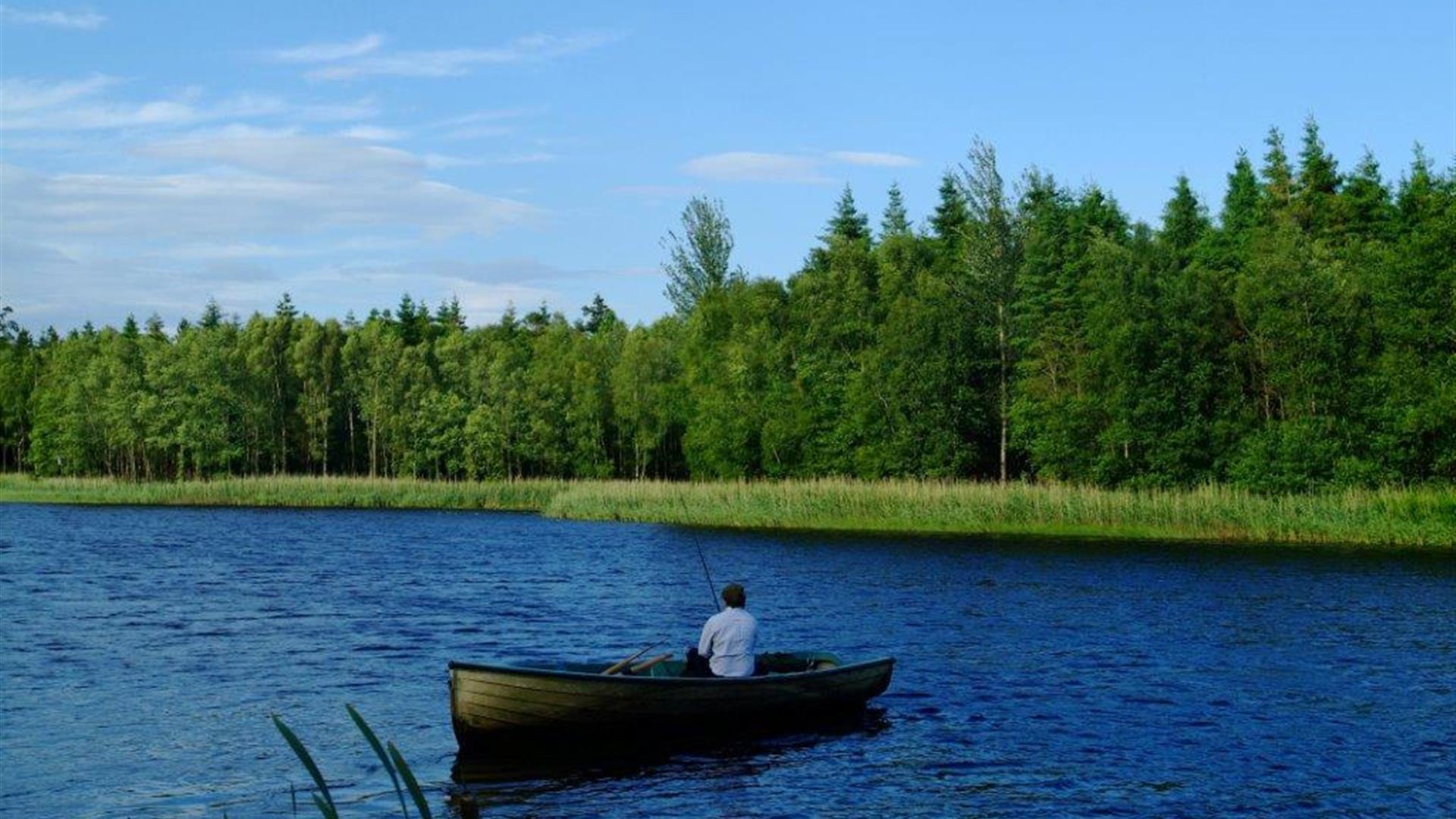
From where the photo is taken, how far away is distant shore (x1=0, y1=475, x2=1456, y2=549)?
1800 inches

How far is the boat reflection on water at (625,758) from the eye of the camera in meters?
15.4

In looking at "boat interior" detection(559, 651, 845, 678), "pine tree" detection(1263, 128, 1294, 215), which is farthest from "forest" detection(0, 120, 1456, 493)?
"boat interior" detection(559, 651, 845, 678)

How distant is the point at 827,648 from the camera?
25.9 metres

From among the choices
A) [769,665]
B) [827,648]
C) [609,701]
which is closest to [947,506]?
[827,648]

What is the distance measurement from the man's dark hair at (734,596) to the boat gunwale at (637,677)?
1.08m

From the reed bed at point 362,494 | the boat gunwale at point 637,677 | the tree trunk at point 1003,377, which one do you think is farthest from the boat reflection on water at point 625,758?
the reed bed at point 362,494

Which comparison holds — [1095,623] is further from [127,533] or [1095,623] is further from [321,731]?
[127,533]

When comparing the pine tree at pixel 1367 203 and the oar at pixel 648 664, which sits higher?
the pine tree at pixel 1367 203

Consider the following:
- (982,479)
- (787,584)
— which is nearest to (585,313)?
(982,479)

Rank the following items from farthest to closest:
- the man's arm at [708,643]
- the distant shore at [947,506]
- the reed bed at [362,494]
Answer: the reed bed at [362,494] < the distant shore at [947,506] < the man's arm at [708,643]

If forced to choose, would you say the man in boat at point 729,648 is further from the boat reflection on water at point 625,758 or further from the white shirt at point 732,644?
the boat reflection on water at point 625,758

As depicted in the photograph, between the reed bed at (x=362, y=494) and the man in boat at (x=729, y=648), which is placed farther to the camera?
the reed bed at (x=362, y=494)

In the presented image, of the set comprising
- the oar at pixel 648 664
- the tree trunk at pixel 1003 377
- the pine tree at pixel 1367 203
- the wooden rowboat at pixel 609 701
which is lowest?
the wooden rowboat at pixel 609 701

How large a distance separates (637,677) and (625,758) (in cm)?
113
